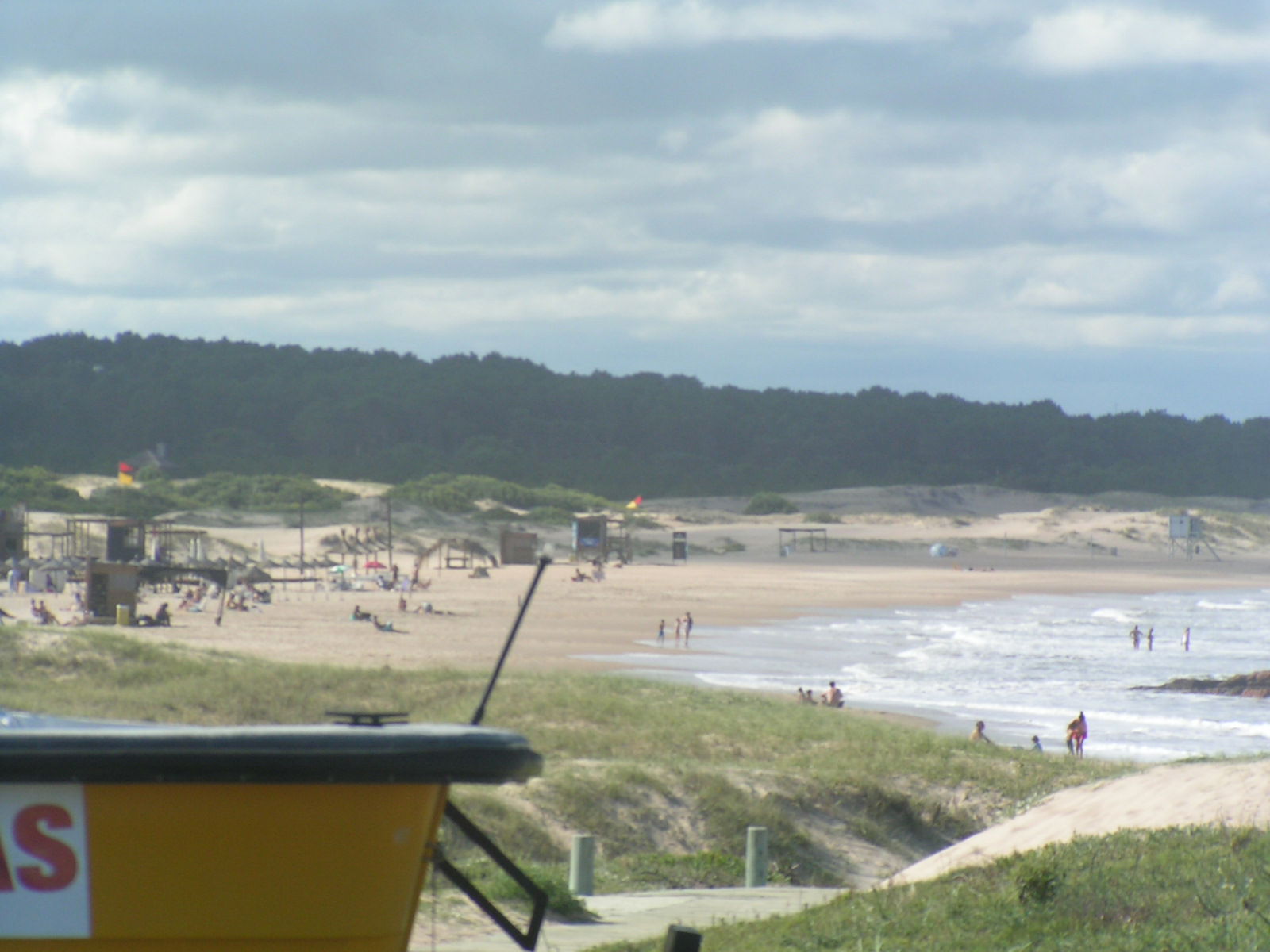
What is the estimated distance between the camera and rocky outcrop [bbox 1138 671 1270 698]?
2852cm

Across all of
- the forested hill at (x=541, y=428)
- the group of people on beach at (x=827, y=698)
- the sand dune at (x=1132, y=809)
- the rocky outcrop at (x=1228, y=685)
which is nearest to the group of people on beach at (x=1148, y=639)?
the rocky outcrop at (x=1228, y=685)

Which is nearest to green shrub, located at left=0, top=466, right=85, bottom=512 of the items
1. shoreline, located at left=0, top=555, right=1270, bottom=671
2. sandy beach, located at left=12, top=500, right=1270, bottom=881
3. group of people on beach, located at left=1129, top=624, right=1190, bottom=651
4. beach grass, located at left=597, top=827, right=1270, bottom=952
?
sandy beach, located at left=12, top=500, right=1270, bottom=881

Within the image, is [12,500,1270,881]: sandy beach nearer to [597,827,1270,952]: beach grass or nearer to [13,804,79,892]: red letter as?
[597,827,1270,952]: beach grass

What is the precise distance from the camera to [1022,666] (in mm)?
32656

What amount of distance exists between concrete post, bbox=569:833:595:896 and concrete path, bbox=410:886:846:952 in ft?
0.50

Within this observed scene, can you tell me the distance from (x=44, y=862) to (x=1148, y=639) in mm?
37288

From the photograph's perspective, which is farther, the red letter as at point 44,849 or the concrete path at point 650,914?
the concrete path at point 650,914

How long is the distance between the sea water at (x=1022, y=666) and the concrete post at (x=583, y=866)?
1115cm

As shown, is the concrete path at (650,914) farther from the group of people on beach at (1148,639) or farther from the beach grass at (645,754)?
the group of people on beach at (1148,639)

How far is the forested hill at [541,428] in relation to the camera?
392 feet

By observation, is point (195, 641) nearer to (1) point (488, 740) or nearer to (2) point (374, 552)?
(1) point (488, 740)

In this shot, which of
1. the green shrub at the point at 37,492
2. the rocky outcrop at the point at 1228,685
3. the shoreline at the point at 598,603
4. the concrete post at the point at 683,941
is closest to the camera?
the concrete post at the point at 683,941

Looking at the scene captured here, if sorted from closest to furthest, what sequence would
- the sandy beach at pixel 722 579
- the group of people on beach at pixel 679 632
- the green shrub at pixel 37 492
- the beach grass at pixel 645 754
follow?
the beach grass at pixel 645 754 < the sandy beach at pixel 722 579 < the group of people on beach at pixel 679 632 < the green shrub at pixel 37 492

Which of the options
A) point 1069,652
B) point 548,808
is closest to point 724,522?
point 1069,652
